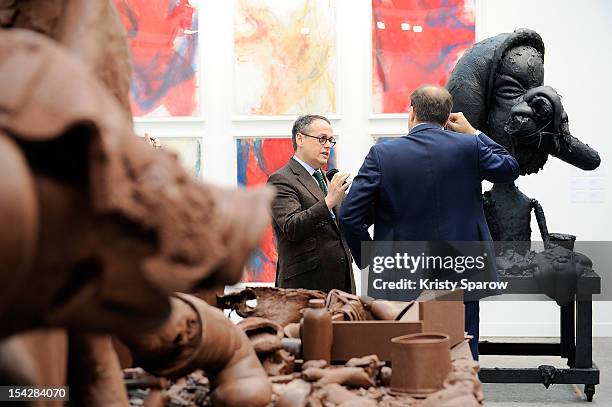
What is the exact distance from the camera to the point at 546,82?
8.98 meters

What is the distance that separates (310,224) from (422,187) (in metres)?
0.75

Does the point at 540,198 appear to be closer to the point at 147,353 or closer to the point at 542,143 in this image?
the point at 542,143

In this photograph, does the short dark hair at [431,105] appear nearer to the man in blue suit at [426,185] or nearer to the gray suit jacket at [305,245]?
the man in blue suit at [426,185]

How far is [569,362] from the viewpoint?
6715 millimetres

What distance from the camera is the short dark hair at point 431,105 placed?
4898 millimetres

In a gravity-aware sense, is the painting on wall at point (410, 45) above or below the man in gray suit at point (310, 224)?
above

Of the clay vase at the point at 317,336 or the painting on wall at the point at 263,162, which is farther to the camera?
the painting on wall at the point at 263,162

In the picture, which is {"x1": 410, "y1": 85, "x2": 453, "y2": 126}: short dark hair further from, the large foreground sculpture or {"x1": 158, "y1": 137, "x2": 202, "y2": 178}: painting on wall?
{"x1": 158, "y1": 137, "x2": 202, "y2": 178}: painting on wall

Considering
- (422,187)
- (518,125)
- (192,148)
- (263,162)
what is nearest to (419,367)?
(422,187)

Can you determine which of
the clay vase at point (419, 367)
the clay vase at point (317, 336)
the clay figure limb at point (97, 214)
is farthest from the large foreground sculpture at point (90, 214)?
the clay vase at point (317, 336)

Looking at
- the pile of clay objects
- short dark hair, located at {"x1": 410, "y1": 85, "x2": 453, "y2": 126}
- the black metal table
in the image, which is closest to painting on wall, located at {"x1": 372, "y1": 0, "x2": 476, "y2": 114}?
the black metal table

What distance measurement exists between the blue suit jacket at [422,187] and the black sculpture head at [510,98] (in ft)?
5.12

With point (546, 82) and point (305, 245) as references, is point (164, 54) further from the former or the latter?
point (305, 245)

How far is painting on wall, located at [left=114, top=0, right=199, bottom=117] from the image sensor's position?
884 cm
